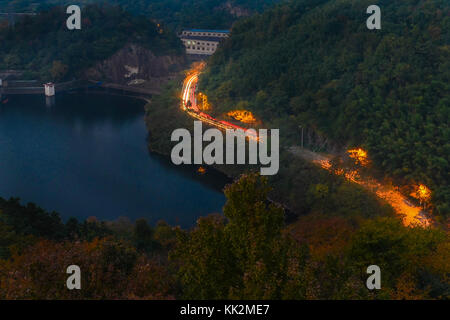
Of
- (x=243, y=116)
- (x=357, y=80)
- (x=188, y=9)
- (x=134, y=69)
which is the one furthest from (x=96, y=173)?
→ (x=188, y=9)

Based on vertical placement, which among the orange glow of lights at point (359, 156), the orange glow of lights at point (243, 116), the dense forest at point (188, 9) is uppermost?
the dense forest at point (188, 9)

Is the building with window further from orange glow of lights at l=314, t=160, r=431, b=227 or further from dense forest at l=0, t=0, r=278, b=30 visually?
orange glow of lights at l=314, t=160, r=431, b=227

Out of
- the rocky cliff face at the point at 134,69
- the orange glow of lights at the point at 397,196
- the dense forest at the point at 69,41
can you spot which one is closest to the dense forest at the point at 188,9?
the dense forest at the point at 69,41

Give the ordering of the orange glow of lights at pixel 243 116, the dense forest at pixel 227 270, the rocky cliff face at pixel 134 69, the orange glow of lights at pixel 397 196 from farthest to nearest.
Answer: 1. the rocky cliff face at pixel 134 69
2. the orange glow of lights at pixel 243 116
3. the orange glow of lights at pixel 397 196
4. the dense forest at pixel 227 270

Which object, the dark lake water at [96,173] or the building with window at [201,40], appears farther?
the building with window at [201,40]

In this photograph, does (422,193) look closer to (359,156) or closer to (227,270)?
(359,156)

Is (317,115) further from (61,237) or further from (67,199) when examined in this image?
(61,237)

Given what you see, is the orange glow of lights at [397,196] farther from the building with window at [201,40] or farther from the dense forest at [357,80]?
the building with window at [201,40]
